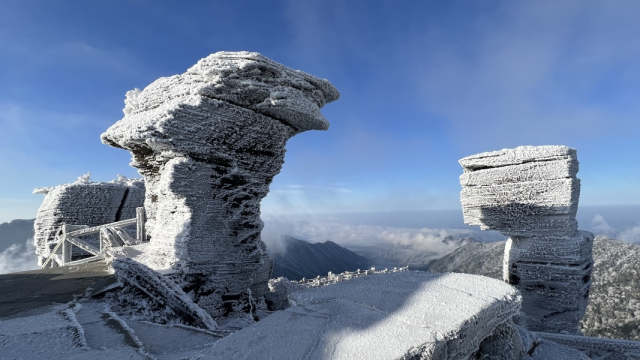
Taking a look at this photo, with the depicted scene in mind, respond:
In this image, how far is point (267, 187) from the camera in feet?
20.5

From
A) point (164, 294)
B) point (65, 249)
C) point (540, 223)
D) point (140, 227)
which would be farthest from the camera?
point (65, 249)

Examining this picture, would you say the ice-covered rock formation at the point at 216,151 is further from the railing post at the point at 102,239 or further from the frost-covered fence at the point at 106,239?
the railing post at the point at 102,239

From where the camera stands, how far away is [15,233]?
201 ft

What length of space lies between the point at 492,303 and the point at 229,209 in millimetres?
4749

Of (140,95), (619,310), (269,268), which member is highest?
(140,95)

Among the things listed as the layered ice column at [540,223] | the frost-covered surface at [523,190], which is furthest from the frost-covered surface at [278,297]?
the layered ice column at [540,223]

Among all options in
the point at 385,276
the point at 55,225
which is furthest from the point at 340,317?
the point at 55,225

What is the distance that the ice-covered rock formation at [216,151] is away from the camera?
511cm

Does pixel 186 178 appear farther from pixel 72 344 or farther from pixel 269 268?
pixel 269 268

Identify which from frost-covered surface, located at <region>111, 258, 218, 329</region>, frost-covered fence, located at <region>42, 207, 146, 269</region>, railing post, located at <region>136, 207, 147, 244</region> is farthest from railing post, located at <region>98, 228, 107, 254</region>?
frost-covered surface, located at <region>111, 258, 218, 329</region>

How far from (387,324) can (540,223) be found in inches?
229

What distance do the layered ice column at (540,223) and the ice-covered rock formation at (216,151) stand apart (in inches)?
157

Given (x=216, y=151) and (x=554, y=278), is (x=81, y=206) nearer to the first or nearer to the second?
(x=216, y=151)

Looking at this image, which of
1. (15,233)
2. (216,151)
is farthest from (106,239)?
(15,233)
